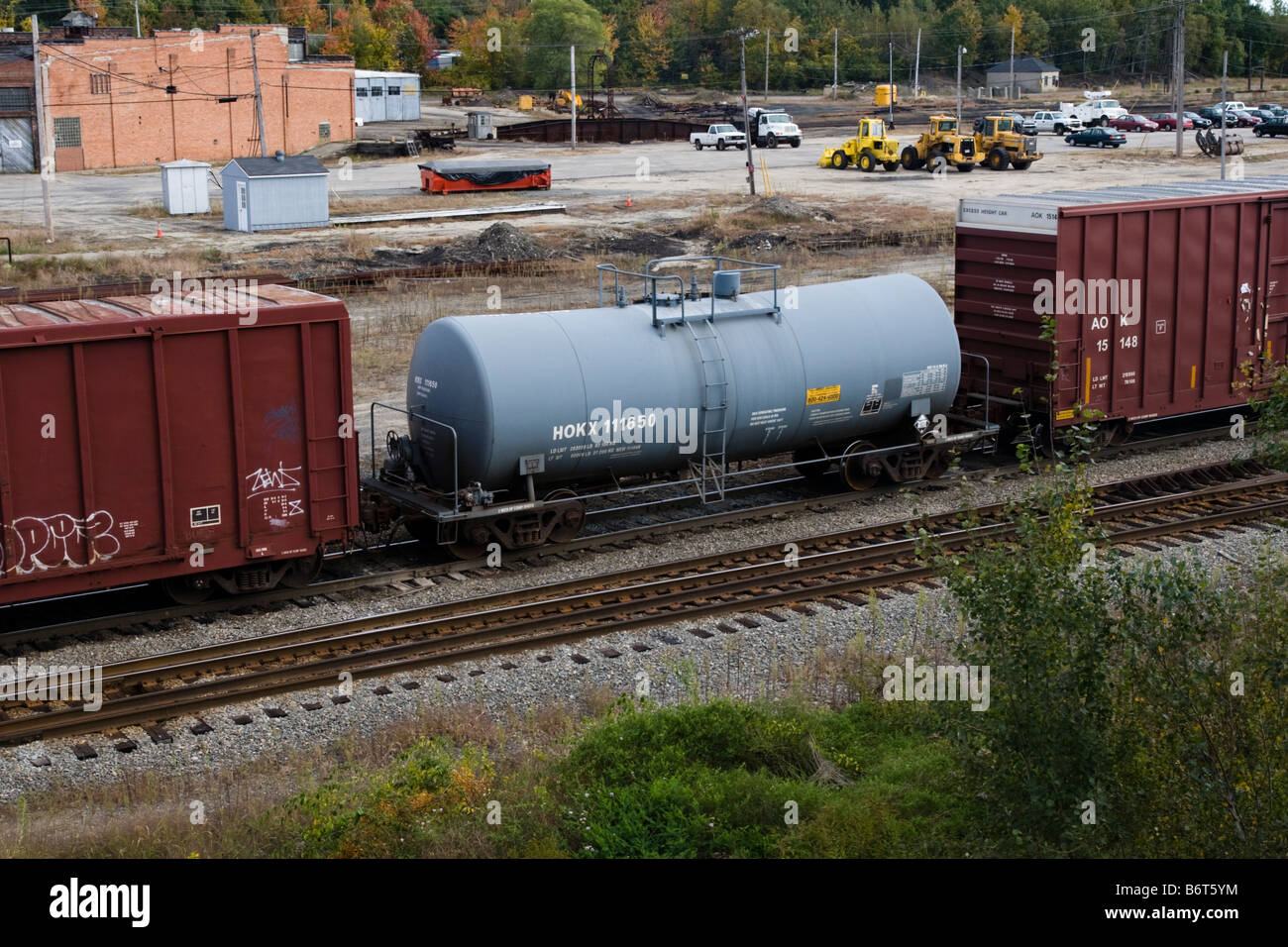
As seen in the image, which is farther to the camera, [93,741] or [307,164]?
[307,164]

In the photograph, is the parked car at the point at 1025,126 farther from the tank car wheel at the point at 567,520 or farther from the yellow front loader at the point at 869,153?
→ the tank car wheel at the point at 567,520

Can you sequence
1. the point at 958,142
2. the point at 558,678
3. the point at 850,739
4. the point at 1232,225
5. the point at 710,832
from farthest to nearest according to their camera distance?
the point at 958,142 → the point at 1232,225 → the point at 558,678 → the point at 850,739 → the point at 710,832

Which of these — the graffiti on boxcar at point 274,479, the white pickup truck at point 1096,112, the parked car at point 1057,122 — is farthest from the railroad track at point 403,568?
the white pickup truck at point 1096,112

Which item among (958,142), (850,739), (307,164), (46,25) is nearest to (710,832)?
(850,739)

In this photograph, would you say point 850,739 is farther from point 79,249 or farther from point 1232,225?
point 79,249

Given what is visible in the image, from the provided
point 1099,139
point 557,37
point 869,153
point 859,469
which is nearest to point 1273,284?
point 859,469

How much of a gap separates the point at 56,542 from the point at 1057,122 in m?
87.1

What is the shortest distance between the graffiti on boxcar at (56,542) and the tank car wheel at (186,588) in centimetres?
109

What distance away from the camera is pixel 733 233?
154ft

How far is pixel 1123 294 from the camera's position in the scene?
→ 2022 cm

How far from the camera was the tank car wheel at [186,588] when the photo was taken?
48.5 feet
